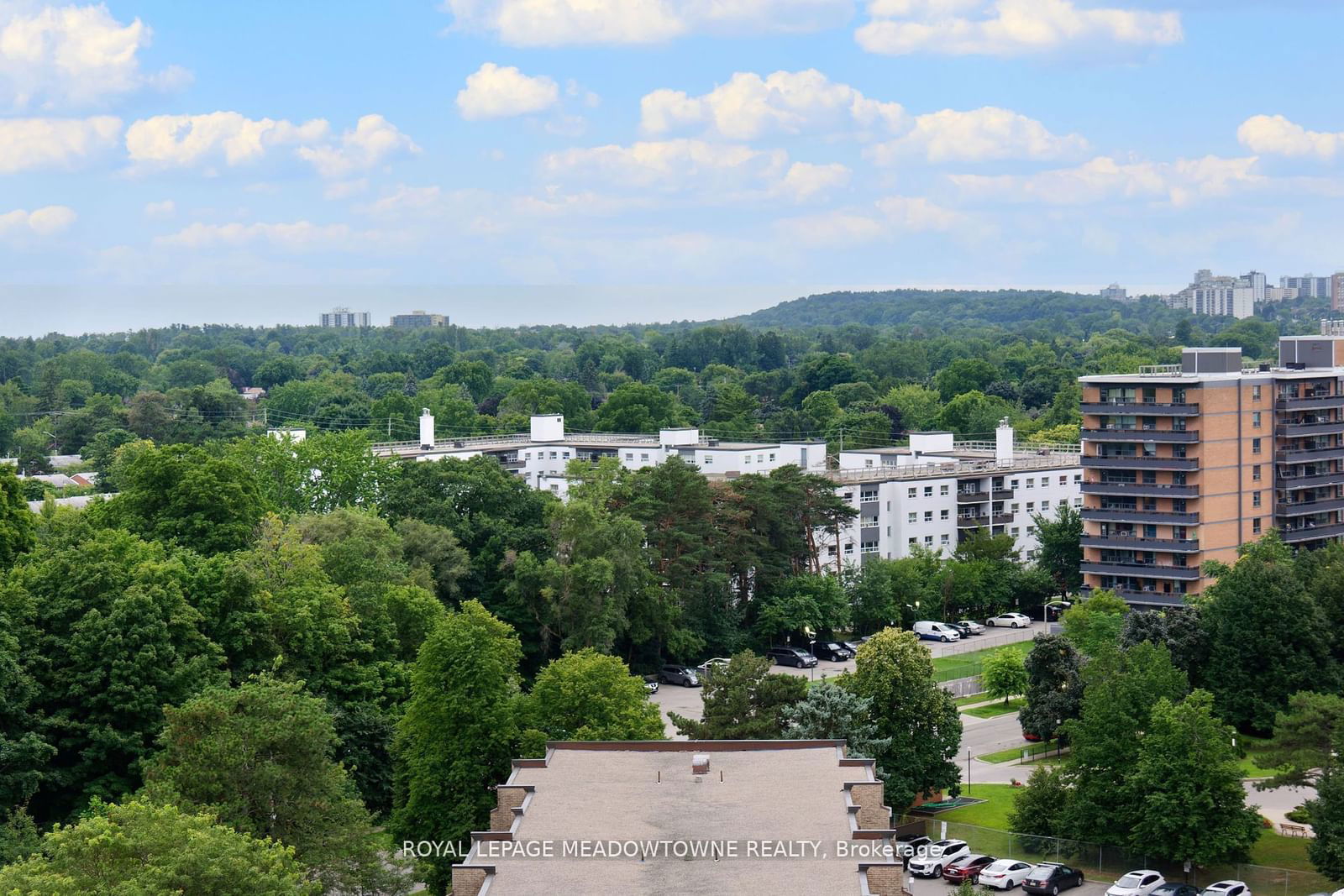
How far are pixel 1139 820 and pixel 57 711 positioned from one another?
27219 millimetres

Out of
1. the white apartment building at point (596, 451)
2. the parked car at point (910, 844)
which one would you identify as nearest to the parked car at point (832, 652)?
the white apartment building at point (596, 451)

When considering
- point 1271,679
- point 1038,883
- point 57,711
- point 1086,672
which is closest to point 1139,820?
point 1038,883

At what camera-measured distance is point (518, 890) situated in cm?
2556

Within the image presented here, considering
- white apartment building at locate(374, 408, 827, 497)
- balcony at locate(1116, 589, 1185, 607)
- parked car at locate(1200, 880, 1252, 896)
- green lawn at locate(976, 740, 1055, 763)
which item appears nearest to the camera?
parked car at locate(1200, 880, 1252, 896)

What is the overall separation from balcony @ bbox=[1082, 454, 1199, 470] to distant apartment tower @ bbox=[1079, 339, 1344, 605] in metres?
0.04

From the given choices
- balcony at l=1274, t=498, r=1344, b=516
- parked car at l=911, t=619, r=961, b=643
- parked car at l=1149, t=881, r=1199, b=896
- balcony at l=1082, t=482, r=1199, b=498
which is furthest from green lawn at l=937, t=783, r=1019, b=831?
balcony at l=1274, t=498, r=1344, b=516

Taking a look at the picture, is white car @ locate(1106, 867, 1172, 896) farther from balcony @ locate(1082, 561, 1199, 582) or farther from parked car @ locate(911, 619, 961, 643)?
parked car @ locate(911, 619, 961, 643)

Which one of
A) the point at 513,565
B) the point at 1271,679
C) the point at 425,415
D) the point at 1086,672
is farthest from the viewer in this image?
the point at 425,415

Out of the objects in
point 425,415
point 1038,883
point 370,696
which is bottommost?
point 1038,883

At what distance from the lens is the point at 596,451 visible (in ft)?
310

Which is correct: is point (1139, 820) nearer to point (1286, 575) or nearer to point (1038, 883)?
point (1038, 883)

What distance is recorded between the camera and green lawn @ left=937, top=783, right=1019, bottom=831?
44.2 m

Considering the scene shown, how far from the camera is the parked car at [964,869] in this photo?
39.3 m

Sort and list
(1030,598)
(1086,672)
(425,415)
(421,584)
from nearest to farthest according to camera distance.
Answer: (1086,672) → (421,584) → (1030,598) → (425,415)
